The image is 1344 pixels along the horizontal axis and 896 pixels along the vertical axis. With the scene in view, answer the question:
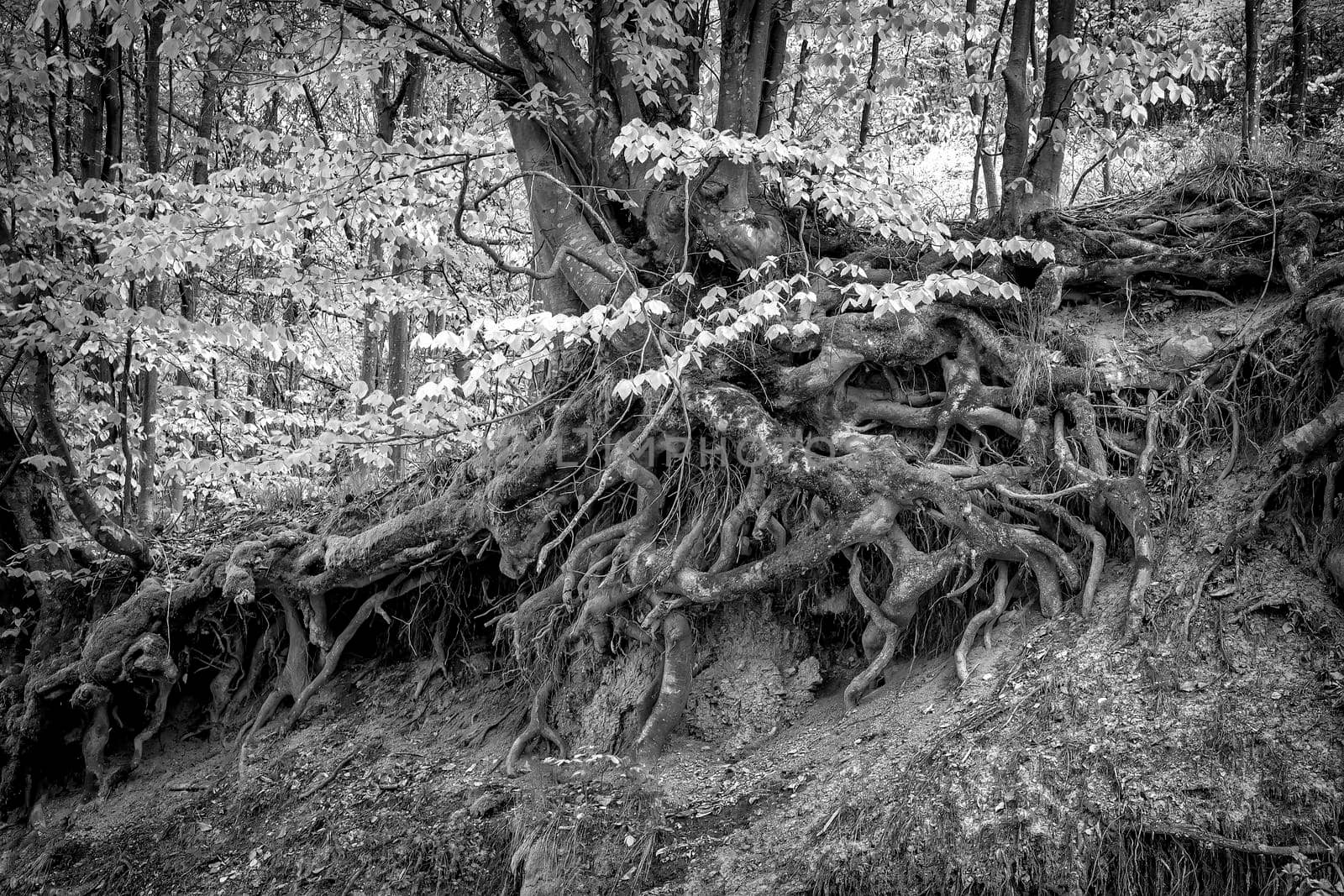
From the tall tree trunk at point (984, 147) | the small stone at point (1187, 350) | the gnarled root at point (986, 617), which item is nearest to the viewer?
the gnarled root at point (986, 617)

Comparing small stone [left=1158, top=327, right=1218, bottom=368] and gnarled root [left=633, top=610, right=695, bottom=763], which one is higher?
small stone [left=1158, top=327, right=1218, bottom=368]

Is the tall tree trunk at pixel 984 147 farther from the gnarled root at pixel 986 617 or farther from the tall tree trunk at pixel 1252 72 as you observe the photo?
the gnarled root at pixel 986 617

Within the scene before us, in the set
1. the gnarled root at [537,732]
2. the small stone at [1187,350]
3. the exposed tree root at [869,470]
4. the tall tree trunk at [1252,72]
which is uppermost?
the tall tree trunk at [1252,72]

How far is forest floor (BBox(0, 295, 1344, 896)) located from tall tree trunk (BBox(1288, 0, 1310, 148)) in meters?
3.55

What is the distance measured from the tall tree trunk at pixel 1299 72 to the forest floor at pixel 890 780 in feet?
11.7

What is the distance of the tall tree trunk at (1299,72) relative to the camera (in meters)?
8.49

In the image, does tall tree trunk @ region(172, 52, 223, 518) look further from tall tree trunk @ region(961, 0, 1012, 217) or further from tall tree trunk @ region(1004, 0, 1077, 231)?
tall tree trunk @ region(1004, 0, 1077, 231)

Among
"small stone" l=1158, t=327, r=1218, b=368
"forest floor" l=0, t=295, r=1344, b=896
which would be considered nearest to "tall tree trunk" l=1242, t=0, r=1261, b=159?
"forest floor" l=0, t=295, r=1344, b=896

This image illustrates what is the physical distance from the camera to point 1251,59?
8.22 meters

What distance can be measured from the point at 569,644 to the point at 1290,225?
19.1 ft

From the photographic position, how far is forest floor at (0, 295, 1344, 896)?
13.9ft

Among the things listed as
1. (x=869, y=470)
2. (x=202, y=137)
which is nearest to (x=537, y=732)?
(x=869, y=470)

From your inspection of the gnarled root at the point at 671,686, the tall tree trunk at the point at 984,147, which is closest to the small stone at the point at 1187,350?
the tall tree trunk at the point at 984,147

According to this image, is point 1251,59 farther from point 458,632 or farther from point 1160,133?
point 458,632
